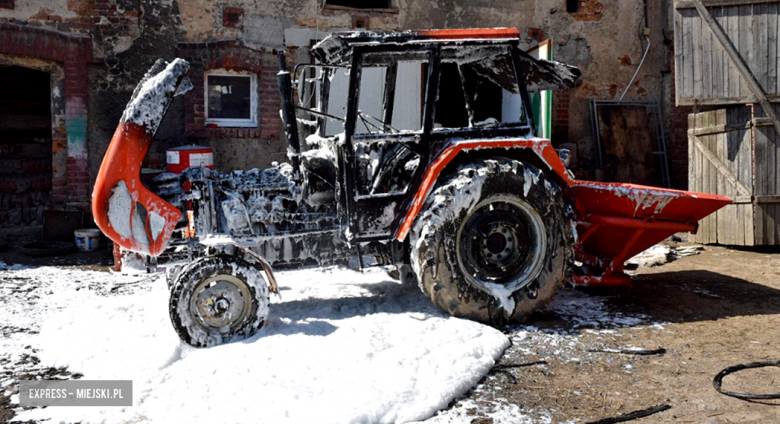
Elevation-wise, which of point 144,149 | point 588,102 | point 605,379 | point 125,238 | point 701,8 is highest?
point 701,8

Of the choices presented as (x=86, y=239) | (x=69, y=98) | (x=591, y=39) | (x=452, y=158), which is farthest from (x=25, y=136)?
(x=591, y=39)

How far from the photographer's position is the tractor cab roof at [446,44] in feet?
14.8

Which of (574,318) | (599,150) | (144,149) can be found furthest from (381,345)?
(599,150)

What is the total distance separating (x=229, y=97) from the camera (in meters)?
9.34

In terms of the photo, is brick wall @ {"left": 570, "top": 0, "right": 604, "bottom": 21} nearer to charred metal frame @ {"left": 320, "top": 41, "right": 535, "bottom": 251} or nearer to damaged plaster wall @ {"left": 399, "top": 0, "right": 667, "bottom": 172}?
damaged plaster wall @ {"left": 399, "top": 0, "right": 667, "bottom": 172}

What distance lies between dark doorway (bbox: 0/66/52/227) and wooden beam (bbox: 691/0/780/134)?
31.4 feet

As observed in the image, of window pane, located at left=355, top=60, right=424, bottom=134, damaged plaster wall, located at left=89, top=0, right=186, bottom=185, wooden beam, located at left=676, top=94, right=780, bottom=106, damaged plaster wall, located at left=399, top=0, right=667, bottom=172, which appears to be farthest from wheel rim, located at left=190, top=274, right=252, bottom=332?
damaged plaster wall, located at left=399, top=0, right=667, bottom=172

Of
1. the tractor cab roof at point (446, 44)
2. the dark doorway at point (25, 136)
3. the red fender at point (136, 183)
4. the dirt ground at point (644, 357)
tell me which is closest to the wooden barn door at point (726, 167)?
the dirt ground at point (644, 357)

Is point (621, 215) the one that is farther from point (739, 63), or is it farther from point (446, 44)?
point (739, 63)

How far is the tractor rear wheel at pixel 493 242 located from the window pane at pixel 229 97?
5.56m

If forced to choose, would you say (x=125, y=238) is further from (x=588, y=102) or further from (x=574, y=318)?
(x=588, y=102)

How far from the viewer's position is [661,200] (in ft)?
16.5

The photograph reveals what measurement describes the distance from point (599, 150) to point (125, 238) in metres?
8.04

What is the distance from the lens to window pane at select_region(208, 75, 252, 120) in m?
9.25
